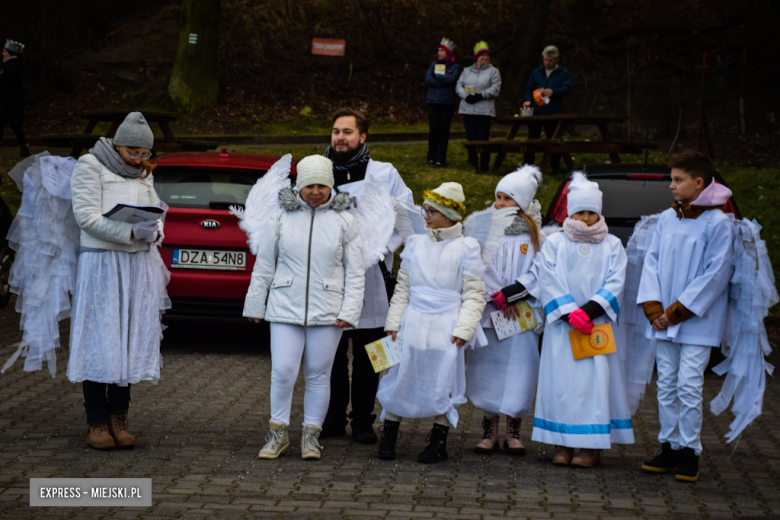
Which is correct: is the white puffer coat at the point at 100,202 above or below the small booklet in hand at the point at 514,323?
above

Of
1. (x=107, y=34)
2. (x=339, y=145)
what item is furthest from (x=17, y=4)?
(x=339, y=145)

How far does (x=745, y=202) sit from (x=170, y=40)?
59.3ft

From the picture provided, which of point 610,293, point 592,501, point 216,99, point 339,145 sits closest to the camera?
point 592,501

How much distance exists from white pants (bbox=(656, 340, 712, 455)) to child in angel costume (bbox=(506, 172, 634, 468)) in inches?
9.5

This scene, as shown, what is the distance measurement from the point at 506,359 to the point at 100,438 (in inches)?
99.1

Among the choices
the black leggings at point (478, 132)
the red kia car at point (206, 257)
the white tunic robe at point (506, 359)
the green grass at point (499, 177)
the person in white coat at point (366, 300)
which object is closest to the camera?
the white tunic robe at point (506, 359)

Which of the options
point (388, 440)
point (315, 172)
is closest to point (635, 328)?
point (388, 440)

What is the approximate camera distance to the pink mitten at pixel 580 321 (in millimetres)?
5324

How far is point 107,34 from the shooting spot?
88.5ft

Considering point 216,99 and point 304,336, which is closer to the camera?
point 304,336

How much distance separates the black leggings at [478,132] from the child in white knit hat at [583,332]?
953cm

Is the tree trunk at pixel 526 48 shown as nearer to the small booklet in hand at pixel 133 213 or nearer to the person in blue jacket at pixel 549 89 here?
the person in blue jacket at pixel 549 89

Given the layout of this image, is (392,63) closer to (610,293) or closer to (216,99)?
(216,99)

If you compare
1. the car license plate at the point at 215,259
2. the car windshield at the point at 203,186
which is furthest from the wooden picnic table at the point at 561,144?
the car license plate at the point at 215,259
